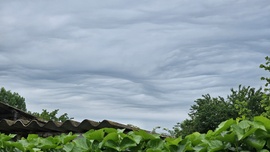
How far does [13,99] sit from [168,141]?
2688cm

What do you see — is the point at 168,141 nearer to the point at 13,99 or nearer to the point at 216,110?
the point at 216,110

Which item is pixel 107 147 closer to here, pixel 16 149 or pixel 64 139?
pixel 64 139

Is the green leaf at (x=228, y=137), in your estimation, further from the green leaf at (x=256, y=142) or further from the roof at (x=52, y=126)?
the roof at (x=52, y=126)

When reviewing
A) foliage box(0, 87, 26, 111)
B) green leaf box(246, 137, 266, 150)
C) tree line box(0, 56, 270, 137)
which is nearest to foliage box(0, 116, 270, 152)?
green leaf box(246, 137, 266, 150)

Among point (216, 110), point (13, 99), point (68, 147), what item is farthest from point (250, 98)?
point (68, 147)

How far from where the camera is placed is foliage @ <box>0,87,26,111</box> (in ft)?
93.5

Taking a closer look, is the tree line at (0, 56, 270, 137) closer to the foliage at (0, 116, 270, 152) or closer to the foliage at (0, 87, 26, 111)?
the foliage at (0, 87, 26, 111)

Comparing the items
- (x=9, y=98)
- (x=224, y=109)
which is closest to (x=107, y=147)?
(x=224, y=109)

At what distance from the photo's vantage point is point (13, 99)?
93.7 feet

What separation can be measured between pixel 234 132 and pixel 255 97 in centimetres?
2107

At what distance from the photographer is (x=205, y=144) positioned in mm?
2875

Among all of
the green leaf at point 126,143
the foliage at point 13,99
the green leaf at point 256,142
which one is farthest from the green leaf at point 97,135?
the foliage at point 13,99

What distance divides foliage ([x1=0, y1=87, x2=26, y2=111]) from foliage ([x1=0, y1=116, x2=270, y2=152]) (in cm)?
2567

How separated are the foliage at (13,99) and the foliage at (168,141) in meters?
25.7
